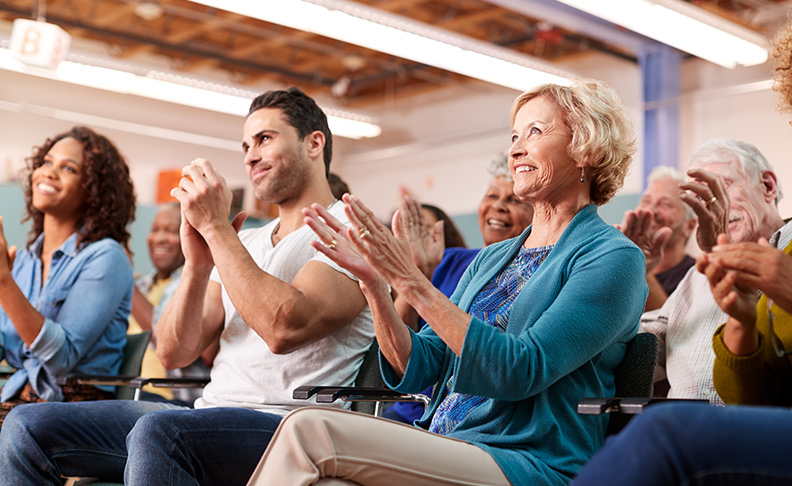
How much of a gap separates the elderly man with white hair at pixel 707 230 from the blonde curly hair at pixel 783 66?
496 mm

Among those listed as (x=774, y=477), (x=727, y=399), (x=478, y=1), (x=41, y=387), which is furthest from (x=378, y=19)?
(x=774, y=477)

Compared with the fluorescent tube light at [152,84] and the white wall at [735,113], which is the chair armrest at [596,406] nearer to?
the white wall at [735,113]

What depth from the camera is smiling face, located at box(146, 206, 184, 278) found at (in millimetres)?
4203

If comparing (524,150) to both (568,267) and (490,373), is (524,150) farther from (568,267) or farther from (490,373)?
(490,373)

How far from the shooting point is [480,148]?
29.6 ft

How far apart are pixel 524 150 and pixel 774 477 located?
0.99 m

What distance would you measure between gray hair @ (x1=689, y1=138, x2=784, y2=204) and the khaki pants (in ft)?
4.85

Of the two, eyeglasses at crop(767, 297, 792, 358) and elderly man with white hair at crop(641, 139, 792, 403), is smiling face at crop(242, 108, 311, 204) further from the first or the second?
eyeglasses at crop(767, 297, 792, 358)

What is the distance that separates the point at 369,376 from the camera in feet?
6.81

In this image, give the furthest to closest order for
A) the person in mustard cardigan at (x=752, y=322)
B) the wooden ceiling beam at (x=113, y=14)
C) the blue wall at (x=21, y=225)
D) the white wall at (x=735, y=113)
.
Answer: the wooden ceiling beam at (x=113, y=14)
the white wall at (x=735, y=113)
the blue wall at (x=21, y=225)
the person in mustard cardigan at (x=752, y=322)

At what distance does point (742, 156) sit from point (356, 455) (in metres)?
1.66

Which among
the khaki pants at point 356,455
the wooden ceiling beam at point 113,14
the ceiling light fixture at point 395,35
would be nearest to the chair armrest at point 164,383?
the khaki pants at point 356,455

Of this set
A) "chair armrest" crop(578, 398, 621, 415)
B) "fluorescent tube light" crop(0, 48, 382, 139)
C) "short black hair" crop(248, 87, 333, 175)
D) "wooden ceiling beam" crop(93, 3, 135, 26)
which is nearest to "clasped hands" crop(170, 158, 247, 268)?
"short black hair" crop(248, 87, 333, 175)

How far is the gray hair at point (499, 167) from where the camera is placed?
309 cm
